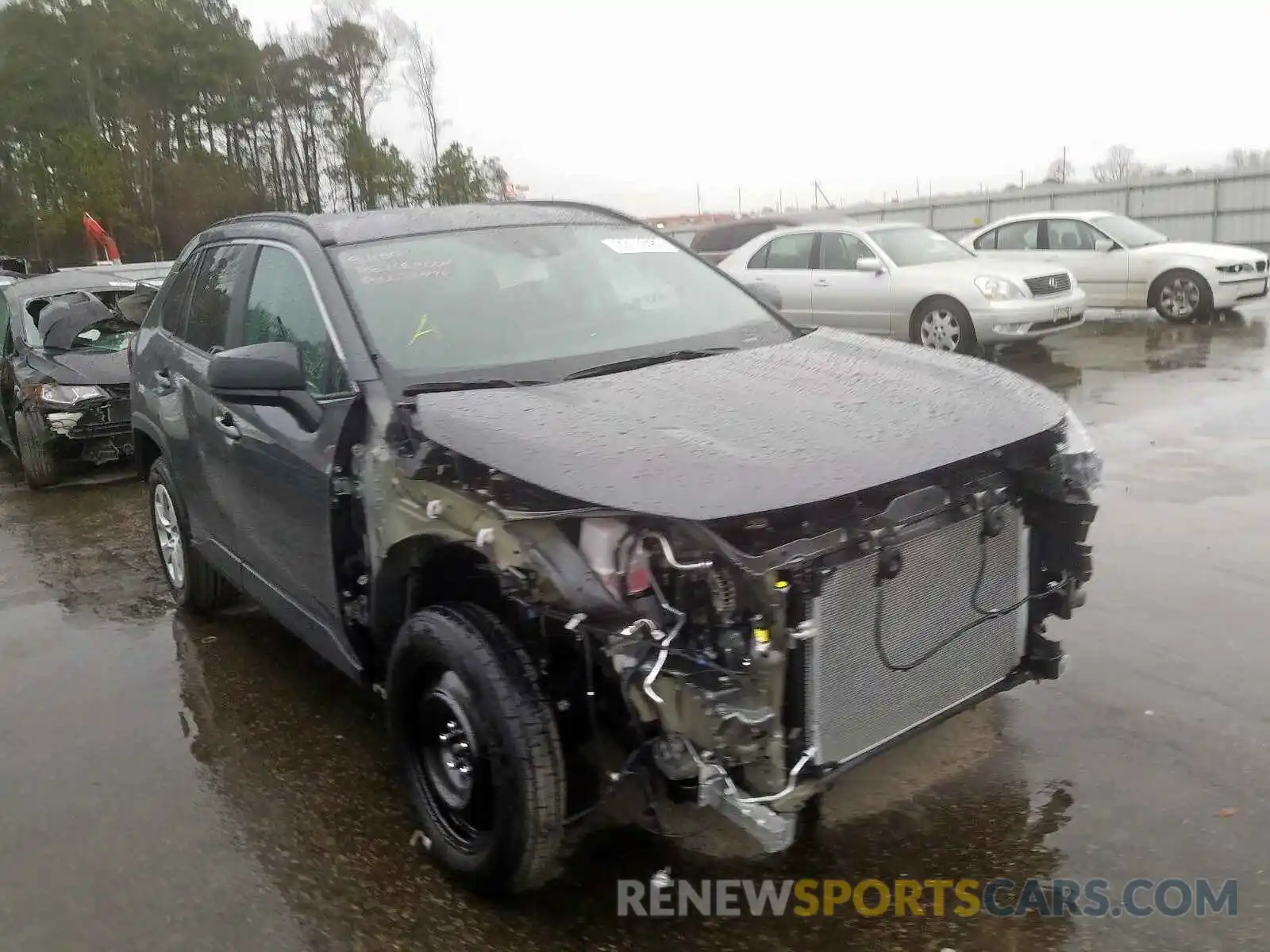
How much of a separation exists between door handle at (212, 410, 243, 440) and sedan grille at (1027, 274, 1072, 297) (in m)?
9.42

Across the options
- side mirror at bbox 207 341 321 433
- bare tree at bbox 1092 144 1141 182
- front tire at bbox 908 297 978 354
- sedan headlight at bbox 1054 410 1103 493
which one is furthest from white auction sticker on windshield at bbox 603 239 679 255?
bare tree at bbox 1092 144 1141 182

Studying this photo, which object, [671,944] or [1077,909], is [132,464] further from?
[1077,909]

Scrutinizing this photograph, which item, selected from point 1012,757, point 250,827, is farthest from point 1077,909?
point 250,827

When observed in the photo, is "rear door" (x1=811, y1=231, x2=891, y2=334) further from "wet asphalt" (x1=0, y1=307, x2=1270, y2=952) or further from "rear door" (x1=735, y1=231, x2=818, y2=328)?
"wet asphalt" (x1=0, y1=307, x2=1270, y2=952)

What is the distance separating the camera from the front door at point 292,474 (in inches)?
133

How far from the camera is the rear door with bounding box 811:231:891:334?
1205 centimetres

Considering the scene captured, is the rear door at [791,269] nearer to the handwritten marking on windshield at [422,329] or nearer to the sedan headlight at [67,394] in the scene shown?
the sedan headlight at [67,394]

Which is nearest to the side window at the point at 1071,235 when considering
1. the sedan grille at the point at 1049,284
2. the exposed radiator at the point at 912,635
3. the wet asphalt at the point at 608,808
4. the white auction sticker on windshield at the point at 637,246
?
the sedan grille at the point at 1049,284

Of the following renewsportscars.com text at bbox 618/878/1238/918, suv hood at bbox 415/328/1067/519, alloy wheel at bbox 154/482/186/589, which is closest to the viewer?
suv hood at bbox 415/328/1067/519

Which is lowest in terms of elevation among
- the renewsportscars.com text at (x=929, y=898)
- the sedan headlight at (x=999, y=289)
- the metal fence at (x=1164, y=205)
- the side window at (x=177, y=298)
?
the renewsportscars.com text at (x=929, y=898)

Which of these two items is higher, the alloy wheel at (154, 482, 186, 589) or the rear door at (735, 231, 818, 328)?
the rear door at (735, 231, 818, 328)

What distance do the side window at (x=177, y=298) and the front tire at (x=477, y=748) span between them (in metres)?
2.68

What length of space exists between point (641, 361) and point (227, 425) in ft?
5.51

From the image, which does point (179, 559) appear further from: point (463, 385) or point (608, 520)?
point (608, 520)
